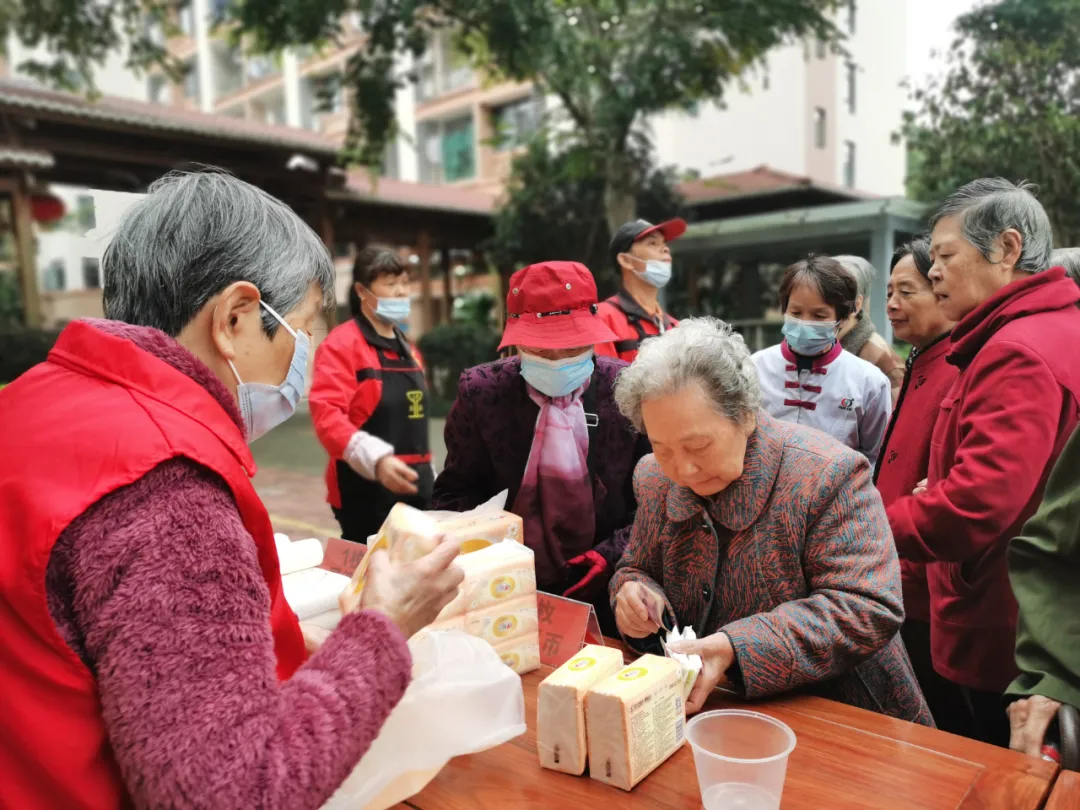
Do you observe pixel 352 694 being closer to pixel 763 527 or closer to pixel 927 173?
pixel 763 527

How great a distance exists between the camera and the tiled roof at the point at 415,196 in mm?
13220

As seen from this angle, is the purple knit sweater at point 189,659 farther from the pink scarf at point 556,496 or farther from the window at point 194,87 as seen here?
the window at point 194,87

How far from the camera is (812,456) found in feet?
5.23

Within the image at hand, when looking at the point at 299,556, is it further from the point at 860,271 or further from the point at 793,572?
the point at 860,271

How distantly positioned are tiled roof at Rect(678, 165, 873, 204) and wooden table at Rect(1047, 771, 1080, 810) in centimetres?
1296

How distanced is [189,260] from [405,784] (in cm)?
81

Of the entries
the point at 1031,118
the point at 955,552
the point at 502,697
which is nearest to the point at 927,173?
the point at 1031,118

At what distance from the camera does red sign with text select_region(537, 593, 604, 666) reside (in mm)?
1579

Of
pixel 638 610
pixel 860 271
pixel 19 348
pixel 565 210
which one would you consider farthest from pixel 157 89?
pixel 638 610

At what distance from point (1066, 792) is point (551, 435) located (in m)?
1.41

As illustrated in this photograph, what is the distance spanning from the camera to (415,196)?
15.3 meters

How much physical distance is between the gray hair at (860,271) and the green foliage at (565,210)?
939 centimetres

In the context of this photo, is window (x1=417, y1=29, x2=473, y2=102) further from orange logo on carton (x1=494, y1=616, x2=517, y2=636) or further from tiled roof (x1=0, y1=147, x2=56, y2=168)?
orange logo on carton (x1=494, y1=616, x2=517, y2=636)

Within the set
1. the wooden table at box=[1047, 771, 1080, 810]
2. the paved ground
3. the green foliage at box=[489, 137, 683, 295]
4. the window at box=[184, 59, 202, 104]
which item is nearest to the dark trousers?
the wooden table at box=[1047, 771, 1080, 810]
